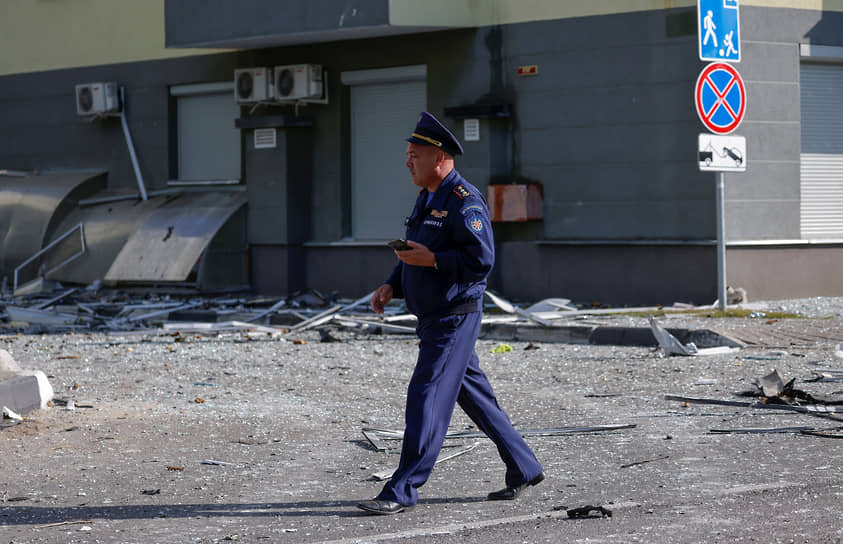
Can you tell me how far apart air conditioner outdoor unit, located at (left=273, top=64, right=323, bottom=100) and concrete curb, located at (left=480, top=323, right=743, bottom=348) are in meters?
7.40

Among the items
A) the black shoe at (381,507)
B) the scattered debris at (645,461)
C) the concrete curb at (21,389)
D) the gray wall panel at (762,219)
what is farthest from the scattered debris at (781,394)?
the gray wall panel at (762,219)

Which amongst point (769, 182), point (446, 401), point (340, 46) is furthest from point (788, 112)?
point (446, 401)

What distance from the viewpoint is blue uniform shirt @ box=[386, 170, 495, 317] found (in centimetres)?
611

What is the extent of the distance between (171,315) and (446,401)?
11866 mm

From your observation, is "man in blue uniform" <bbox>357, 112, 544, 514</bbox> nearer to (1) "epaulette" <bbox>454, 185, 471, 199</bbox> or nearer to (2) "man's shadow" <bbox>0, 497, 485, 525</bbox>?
(1) "epaulette" <bbox>454, 185, 471, 199</bbox>

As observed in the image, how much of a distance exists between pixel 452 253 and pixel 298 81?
1540cm

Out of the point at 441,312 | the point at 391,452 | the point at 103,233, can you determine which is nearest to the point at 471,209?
the point at 441,312

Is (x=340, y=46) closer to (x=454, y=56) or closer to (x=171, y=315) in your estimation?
(x=454, y=56)

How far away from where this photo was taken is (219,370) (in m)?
12.1

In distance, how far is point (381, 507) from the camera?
6.07 meters

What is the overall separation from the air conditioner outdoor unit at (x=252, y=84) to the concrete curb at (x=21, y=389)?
12.2m

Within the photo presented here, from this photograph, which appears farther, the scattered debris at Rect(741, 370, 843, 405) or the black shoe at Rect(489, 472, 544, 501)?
the scattered debris at Rect(741, 370, 843, 405)

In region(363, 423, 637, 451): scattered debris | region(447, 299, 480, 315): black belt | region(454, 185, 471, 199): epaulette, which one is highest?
region(454, 185, 471, 199): epaulette

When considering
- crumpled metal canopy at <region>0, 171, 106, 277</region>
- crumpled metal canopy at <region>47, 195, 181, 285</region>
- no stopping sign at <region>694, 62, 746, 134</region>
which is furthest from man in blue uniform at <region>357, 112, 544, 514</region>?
crumpled metal canopy at <region>0, 171, 106, 277</region>
